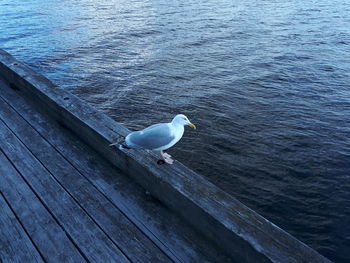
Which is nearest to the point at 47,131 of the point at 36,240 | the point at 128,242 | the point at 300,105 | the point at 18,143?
the point at 18,143

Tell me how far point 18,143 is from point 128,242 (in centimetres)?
251

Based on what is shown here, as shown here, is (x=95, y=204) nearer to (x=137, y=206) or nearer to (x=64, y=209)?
(x=64, y=209)

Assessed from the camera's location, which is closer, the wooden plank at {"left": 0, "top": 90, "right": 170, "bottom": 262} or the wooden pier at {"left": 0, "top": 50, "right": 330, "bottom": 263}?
the wooden pier at {"left": 0, "top": 50, "right": 330, "bottom": 263}

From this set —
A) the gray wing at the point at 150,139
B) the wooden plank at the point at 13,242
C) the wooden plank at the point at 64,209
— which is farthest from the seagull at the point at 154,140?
the wooden plank at the point at 13,242

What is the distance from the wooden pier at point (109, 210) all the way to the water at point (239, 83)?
11.2 ft

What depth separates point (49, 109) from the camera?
17.5 ft

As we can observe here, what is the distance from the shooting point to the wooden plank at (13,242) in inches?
119

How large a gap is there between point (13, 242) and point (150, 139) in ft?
5.36

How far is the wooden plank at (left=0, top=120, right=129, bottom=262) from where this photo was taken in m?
3.08

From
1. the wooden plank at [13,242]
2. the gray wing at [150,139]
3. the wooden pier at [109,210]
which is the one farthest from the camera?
the gray wing at [150,139]

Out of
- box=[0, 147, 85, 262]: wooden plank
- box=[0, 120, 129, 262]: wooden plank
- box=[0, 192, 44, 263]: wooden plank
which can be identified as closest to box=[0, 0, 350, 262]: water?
box=[0, 120, 129, 262]: wooden plank

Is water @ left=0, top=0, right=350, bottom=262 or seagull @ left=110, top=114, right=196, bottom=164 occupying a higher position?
seagull @ left=110, top=114, right=196, bottom=164

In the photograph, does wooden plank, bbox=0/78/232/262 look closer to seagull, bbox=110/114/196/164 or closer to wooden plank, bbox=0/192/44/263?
seagull, bbox=110/114/196/164

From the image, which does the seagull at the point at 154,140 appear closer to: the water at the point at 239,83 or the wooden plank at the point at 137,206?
the wooden plank at the point at 137,206
